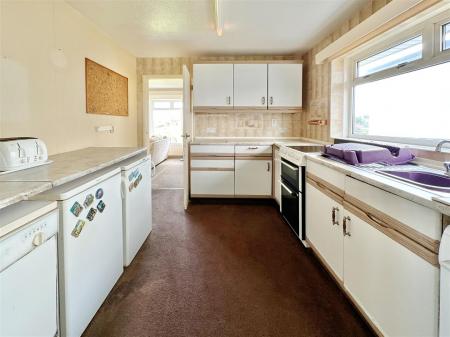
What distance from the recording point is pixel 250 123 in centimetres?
490

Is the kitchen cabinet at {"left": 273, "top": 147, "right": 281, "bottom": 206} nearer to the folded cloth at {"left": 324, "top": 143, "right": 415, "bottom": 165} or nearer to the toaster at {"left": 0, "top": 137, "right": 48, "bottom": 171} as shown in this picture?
the folded cloth at {"left": 324, "top": 143, "right": 415, "bottom": 165}

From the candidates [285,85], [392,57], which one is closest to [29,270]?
[392,57]

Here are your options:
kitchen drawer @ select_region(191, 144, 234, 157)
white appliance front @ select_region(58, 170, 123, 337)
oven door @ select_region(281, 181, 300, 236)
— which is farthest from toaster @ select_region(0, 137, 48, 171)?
kitchen drawer @ select_region(191, 144, 234, 157)

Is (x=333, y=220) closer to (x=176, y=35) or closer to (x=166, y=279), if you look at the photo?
(x=166, y=279)

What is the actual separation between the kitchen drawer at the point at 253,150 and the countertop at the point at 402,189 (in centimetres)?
228

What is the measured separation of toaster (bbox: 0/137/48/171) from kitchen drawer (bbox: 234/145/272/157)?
2.68 meters

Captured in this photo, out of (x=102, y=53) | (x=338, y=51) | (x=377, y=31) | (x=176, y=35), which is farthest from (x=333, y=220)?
(x=102, y=53)

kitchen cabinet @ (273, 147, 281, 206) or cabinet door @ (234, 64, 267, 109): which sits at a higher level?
cabinet door @ (234, 64, 267, 109)

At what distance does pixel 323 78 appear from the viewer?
12.7 ft

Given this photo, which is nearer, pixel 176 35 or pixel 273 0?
pixel 273 0

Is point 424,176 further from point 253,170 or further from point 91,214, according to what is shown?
point 253,170

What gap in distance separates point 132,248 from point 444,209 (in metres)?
2.16

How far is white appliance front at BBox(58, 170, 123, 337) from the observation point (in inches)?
56.2

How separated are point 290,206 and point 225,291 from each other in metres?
1.38
